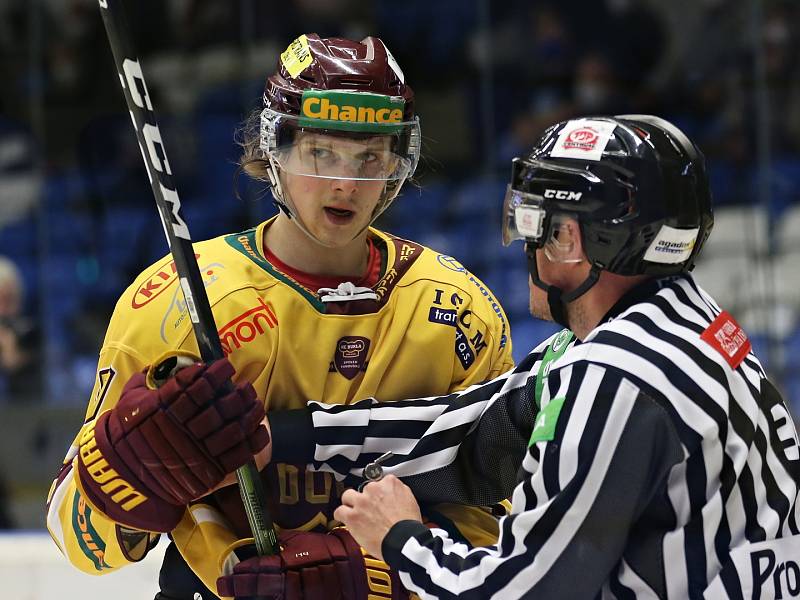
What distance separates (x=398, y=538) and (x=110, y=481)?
0.42m

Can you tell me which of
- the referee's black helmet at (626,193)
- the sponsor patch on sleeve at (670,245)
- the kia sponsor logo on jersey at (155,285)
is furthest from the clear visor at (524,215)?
the kia sponsor logo on jersey at (155,285)

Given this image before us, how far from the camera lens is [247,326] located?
189 centimetres

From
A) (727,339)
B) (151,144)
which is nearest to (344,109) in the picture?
(151,144)

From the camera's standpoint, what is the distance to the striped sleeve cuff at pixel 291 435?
1.88 meters

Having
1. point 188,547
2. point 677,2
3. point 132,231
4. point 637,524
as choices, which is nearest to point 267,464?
point 188,547

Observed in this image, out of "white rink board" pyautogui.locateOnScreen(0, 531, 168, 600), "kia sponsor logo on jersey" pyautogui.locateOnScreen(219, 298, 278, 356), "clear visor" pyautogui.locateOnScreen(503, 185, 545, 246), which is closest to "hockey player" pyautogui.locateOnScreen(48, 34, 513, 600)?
"kia sponsor logo on jersey" pyautogui.locateOnScreen(219, 298, 278, 356)

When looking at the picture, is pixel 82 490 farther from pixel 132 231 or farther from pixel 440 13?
pixel 440 13

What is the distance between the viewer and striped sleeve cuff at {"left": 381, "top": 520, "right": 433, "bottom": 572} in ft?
5.36

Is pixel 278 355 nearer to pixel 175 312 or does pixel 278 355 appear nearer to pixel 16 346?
pixel 175 312

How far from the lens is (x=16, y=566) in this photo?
10.4 feet

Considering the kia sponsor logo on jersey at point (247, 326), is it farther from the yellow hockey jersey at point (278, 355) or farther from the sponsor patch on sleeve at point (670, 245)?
the sponsor patch on sleeve at point (670, 245)

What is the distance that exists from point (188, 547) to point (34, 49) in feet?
11.9

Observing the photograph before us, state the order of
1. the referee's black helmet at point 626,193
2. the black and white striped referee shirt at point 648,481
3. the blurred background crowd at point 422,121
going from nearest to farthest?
the black and white striped referee shirt at point 648,481 → the referee's black helmet at point 626,193 → the blurred background crowd at point 422,121

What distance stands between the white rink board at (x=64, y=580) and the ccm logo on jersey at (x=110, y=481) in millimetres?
1361
